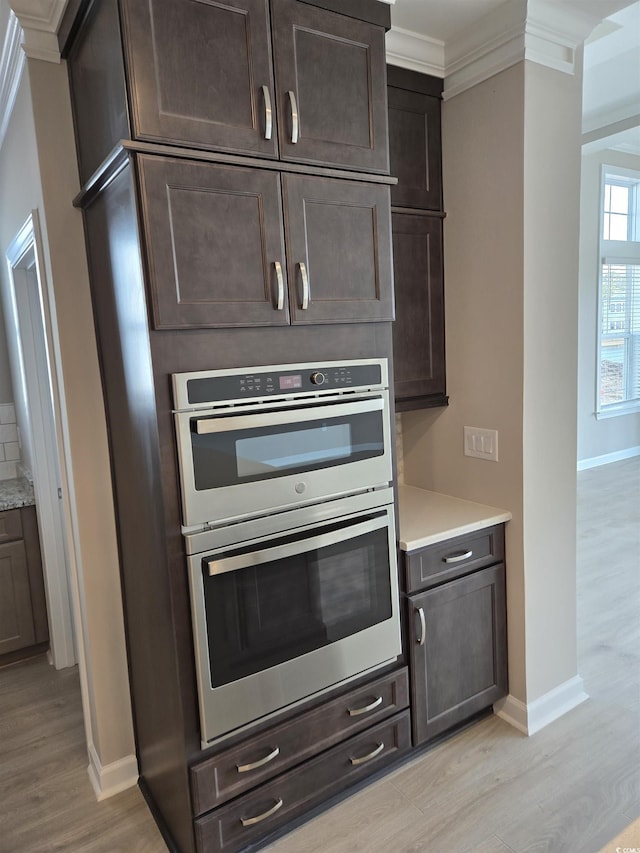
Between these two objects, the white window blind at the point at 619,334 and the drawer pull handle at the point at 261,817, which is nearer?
the drawer pull handle at the point at 261,817

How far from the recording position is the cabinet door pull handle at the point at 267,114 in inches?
64.2

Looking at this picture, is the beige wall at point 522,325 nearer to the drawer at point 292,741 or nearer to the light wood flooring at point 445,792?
the light wood flooring at point 445,792

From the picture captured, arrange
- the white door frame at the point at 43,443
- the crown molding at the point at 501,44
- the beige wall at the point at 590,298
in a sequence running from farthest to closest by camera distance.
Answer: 1. the beige wall at the point at 590,298
2. the white door frame at the point at 43,443
3. the crown molding at the point at 501,44

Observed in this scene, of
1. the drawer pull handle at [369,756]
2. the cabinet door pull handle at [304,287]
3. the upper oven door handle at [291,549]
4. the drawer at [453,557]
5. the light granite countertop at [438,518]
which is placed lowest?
the drawer pull handle at [369,756]

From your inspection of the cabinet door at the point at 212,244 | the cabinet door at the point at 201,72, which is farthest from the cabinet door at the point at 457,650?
the cabinet door at the point at 201,72

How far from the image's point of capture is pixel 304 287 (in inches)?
68.5

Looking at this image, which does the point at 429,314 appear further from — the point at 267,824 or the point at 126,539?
the point at 267,824

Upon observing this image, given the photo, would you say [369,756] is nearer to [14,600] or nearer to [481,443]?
[481,443]

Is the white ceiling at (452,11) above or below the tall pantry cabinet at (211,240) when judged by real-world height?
above

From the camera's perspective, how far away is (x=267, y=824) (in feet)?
6.03

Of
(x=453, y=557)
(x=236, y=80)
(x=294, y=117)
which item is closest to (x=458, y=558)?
(x=453, y=557)

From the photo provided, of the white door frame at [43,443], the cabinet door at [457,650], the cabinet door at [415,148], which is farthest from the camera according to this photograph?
the white door frame at [43,443]

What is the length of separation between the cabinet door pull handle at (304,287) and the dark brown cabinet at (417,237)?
2.32ft

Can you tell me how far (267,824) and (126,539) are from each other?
1.00 m
